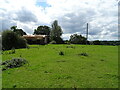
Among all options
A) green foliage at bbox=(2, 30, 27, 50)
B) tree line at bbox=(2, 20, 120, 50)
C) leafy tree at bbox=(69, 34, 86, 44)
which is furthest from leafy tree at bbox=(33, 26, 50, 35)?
green foliage at bbox=(2, 30, 27, 50)

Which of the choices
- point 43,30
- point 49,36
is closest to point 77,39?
point 49,36

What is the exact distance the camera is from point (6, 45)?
30.0 m

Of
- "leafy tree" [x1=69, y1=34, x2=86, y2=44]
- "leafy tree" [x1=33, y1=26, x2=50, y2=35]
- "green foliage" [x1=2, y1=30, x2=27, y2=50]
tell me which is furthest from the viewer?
"leafy tree" [x1=33, y1=26, x2=50, y2=35]

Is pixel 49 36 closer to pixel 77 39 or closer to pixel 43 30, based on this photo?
pixel 77 39

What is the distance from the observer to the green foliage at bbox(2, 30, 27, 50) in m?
29.8

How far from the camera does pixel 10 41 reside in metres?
30.5

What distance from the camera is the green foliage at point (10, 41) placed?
2975 cm

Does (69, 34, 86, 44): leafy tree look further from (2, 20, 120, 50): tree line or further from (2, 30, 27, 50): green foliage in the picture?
(2, 30, 27, 50): green foliage

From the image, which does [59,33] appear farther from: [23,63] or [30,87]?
[30,87]

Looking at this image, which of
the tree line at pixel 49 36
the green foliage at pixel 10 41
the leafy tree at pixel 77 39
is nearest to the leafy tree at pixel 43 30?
the tree line at pixel 49 36

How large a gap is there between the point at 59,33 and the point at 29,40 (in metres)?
17.6

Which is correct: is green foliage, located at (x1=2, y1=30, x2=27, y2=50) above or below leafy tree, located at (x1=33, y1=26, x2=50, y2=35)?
below

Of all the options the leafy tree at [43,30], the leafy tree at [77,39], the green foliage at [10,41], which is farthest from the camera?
the leafy tree at [43,30]

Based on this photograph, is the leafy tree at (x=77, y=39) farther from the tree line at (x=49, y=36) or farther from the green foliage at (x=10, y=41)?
the green foliage at (x=10, y=41)
